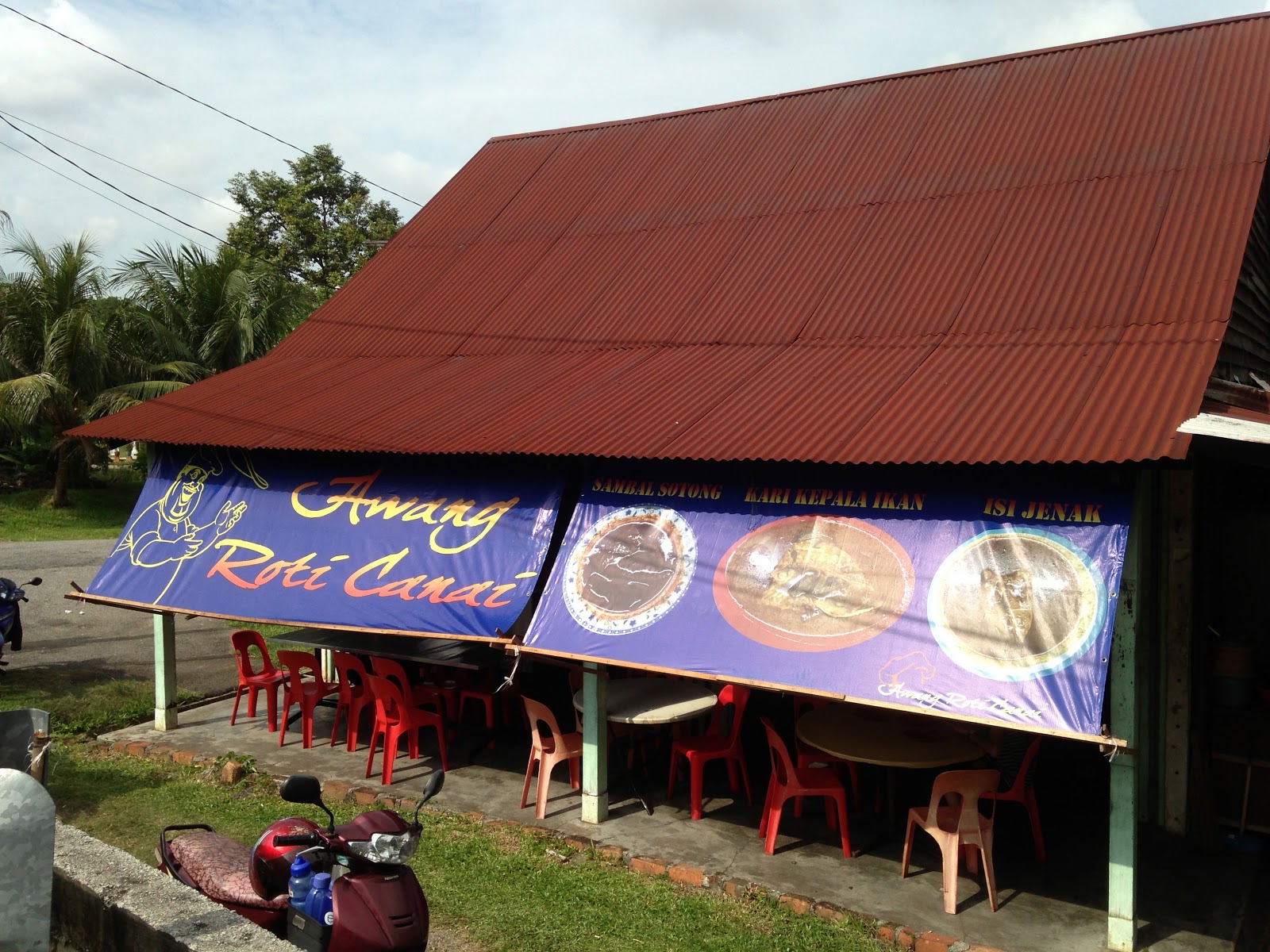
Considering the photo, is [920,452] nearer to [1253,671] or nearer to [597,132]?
[1253,671]

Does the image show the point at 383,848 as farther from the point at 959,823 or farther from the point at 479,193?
the point at 479,193

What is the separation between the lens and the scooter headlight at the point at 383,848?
3795 millimetres

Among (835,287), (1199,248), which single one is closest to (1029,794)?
(1199,248)

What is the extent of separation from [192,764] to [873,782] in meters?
5.75

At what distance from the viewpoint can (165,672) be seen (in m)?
9.56

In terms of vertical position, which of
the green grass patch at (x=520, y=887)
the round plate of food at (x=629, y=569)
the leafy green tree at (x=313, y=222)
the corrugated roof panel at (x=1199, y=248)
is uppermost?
the leafy green tree at (x=313, y=222)

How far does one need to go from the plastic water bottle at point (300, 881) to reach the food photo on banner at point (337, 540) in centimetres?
275

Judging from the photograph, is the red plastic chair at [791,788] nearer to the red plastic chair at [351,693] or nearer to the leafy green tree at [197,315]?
the red plastic chair at [351,693]

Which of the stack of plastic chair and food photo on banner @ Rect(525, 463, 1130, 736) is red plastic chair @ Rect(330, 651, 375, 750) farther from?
the stack of plastic chair

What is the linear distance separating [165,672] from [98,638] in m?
5.35

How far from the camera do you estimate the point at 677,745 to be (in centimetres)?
752

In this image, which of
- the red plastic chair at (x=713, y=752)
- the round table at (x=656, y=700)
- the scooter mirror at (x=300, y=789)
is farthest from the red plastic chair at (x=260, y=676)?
the scooter mirror at (x=300, y=789)

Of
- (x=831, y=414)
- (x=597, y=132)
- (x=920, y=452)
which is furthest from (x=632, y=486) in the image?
(x=597, y=132)

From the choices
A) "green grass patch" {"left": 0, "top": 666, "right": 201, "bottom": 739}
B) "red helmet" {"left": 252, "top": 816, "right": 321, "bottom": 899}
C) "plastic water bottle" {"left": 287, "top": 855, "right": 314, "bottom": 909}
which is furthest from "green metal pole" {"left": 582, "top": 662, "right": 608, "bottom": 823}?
"green grass patch" {"left": 0, "top": 666, "right": 201, "bottom": 739}
